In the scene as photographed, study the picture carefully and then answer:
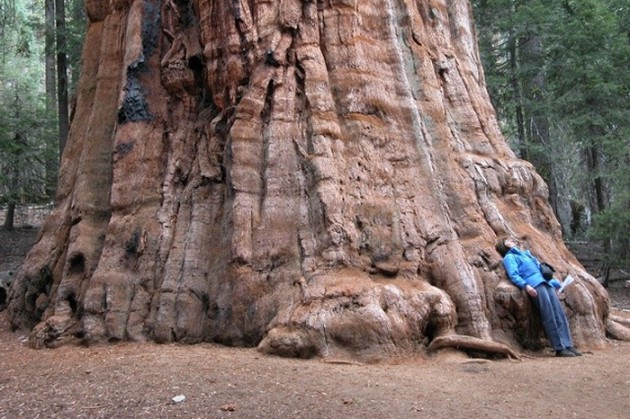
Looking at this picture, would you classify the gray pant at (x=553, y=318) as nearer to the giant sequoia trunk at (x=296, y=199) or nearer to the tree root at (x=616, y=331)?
the giant sequoia trunk at (x=296, y=199)

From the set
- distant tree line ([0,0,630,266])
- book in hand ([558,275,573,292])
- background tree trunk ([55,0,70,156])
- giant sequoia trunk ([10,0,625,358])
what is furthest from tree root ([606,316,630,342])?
background tree trunk ([55,0,70,156])

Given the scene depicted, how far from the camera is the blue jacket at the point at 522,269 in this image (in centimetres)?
712

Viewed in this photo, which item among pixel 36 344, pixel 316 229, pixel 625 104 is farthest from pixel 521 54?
pixel 36 344

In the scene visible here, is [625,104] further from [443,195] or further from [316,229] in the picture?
[316,229]

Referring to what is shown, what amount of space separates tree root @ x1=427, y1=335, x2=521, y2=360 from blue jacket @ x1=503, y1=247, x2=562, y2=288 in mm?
864

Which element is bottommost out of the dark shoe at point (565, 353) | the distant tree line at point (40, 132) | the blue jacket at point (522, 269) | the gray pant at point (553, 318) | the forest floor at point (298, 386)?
the dark shoe at point (565, 353)

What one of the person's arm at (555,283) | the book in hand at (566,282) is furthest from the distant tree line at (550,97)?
the person's arm at (555,283)

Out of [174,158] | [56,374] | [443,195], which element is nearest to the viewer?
[56,374]

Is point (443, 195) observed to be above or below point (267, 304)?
above

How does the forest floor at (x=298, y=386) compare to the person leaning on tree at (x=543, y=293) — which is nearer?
the forest floor at (x=298, y=386)

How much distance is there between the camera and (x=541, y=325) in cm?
718

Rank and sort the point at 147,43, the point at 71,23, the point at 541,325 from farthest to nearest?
the point at 71,23
the point at 147,43
the point at 541,325

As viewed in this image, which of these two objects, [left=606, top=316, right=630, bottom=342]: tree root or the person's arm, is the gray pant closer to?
the person's arm

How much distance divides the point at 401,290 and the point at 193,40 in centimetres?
473
